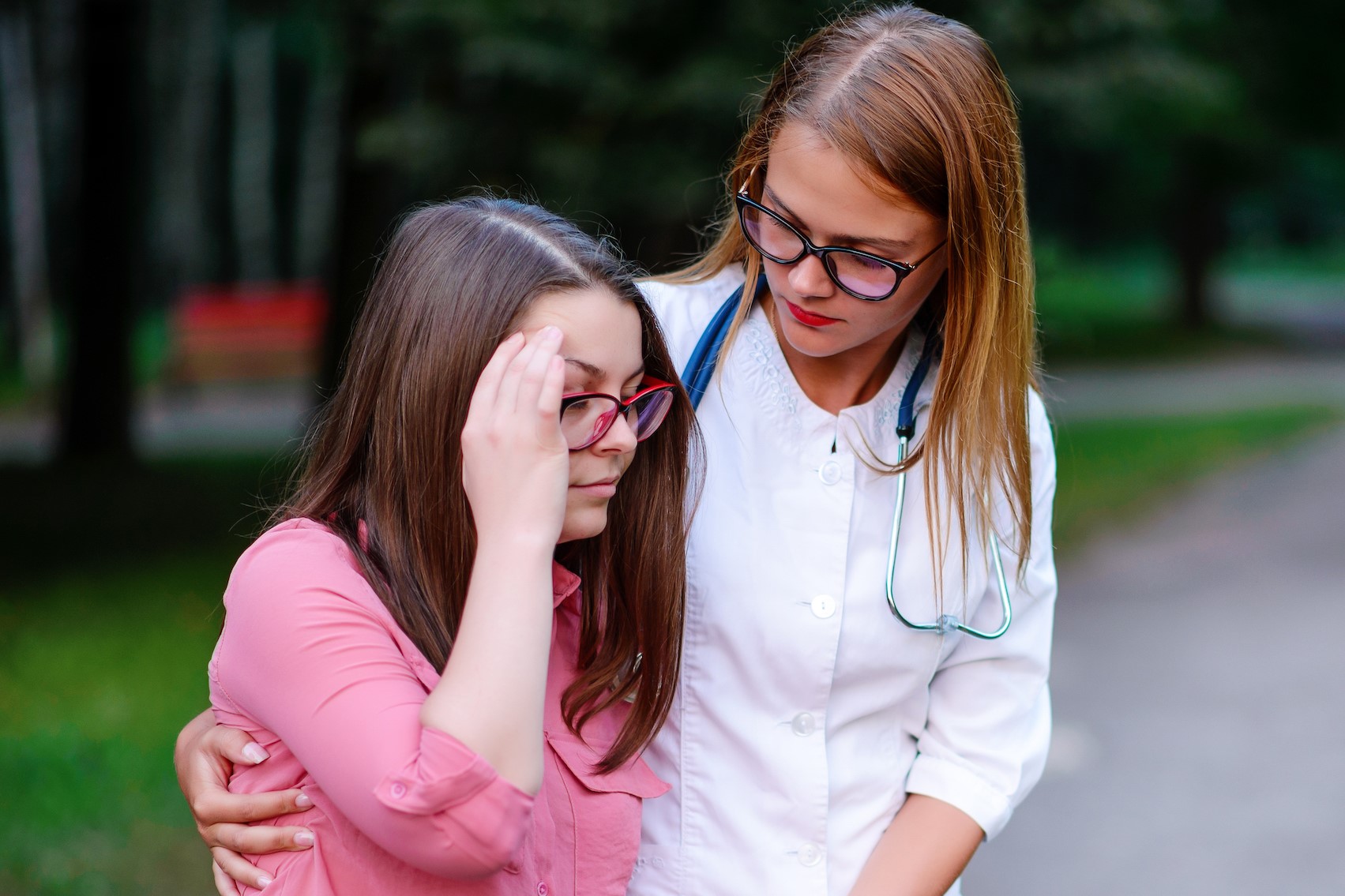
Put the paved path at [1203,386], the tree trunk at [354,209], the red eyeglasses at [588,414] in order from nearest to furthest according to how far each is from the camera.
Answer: the red eyeglasses at [588,414] < the tree trunk at [354,209] < the paved path at [1203,386]

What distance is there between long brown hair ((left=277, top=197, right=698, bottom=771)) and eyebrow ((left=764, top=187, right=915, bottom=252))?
26 centimetres

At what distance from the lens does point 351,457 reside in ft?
6.15

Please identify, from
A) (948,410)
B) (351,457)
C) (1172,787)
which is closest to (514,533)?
(351,457)

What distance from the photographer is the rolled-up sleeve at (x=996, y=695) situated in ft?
6.94

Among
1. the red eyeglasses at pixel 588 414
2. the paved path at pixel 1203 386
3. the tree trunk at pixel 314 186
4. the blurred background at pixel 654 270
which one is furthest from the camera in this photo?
the tree trunk at pixel 314 186

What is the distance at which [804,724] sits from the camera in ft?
6.67

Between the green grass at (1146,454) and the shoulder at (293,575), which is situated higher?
the shoulder at (293,575)

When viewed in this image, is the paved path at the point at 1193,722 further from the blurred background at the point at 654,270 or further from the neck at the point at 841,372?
the neck at the point at 841,372

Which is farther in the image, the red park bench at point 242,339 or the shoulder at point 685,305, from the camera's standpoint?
the red park bench at point 242,339

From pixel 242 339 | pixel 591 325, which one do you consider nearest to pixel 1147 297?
pixel 242 339

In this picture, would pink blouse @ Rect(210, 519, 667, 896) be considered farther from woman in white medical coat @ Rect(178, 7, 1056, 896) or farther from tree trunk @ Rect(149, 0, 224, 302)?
tree trunk @ Rect(149, 0, 224, 302)

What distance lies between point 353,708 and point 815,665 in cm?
77

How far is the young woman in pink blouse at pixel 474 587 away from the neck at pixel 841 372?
0.27m

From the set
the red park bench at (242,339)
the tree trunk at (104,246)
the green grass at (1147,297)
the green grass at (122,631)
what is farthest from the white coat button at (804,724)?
the red park bench at (242,339)
